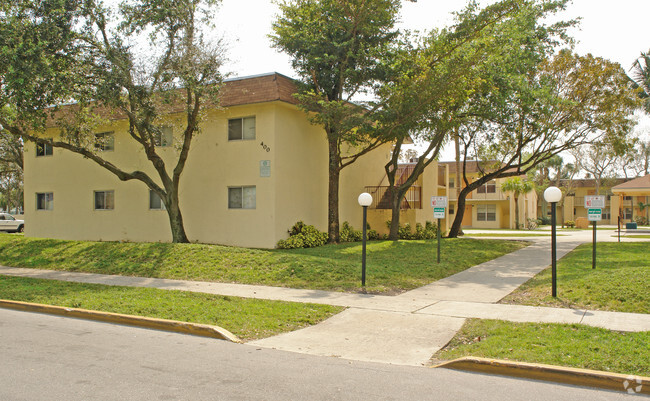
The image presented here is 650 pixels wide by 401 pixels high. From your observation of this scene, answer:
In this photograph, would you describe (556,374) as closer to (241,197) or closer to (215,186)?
(241,197)

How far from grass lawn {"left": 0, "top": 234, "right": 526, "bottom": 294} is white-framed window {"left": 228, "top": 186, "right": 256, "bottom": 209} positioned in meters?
2.93

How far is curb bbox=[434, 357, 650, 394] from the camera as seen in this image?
497cm

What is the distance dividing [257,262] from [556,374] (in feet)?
30.7

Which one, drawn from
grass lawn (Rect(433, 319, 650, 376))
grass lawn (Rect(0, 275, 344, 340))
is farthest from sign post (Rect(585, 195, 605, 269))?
grass lawn (Rect(0, 275, 344, 340))

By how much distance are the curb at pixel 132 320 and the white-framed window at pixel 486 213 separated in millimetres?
44306

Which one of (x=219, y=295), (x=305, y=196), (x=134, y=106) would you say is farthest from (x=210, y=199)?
(x=219, y=295)

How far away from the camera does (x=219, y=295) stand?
33.0ft

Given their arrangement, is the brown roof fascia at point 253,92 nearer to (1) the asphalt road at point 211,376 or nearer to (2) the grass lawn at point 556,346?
(1) the asphalt road at point 211,376

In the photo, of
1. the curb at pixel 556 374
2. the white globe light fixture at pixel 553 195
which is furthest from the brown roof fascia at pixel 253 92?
the curb at pixel 556 374

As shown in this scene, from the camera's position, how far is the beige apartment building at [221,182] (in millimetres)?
18984

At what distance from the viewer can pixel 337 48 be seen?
1838 centimetres

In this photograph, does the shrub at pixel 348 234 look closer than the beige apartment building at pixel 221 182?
No

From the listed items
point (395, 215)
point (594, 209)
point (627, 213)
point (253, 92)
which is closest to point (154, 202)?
point (253, 92)

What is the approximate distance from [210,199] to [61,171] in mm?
8951
